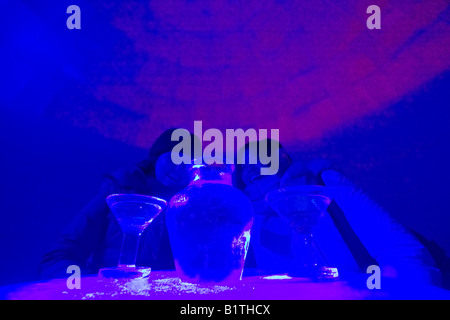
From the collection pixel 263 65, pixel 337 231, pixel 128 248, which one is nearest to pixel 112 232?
pixel 128 248

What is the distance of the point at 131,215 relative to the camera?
639 mm

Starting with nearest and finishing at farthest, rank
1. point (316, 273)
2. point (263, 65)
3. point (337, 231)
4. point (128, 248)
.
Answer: point (316, 273) → point (128, 248) → point (337, 231) → point (263, 65)

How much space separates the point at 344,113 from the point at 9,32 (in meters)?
2.26

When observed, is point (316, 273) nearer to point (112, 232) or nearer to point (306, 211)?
point (306, 211)

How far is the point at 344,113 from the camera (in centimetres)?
201

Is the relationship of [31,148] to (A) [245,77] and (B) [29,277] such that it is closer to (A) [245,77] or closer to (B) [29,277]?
(B) [29,277]

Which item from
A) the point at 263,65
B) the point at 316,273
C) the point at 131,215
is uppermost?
the point at 263,65

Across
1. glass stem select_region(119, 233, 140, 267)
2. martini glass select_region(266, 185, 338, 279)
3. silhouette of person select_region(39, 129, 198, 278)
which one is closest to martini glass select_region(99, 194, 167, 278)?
glass stem select_region(119, 233, 140, 267)

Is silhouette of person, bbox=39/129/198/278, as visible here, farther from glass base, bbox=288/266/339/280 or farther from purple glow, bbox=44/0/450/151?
glass base, bbox=288/266/339/280

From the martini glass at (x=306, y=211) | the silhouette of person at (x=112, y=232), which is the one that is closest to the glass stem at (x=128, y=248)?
the martini glass at (x=306, y=211)

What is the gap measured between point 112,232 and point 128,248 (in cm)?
74

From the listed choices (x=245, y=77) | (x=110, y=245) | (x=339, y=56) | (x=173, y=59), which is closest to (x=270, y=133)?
(x=245, y=77)

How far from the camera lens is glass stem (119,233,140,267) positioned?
2.28 feet

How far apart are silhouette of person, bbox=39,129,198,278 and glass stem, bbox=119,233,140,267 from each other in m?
0.57
